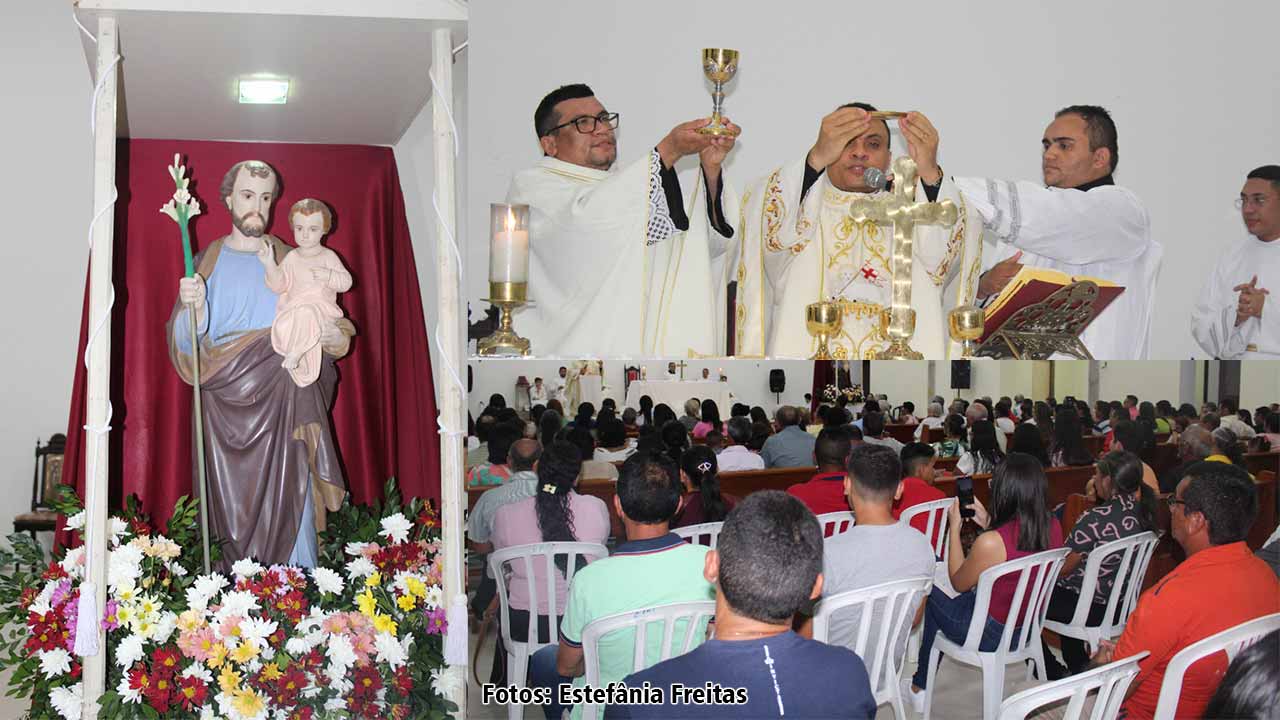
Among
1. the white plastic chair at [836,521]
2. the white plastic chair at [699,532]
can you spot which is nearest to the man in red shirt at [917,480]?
the white plastic chair at [836,521]

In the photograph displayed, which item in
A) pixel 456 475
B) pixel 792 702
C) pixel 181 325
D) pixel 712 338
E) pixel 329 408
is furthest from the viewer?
pixel 329 408

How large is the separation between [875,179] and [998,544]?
3.96ft

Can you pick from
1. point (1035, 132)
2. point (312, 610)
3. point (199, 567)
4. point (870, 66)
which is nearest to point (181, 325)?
point (199, 567)

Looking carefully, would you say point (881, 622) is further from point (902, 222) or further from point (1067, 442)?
point (902, 222)

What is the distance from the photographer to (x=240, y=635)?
10.5 ft

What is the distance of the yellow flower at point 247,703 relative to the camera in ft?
10.2

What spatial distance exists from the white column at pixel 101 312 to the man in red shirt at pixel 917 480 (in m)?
2.29

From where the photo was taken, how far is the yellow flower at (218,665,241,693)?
3.12m

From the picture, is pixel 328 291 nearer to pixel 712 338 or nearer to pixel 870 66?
pixel 712 338

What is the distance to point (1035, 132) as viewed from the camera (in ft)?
12.0

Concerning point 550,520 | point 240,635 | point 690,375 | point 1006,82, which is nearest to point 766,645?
point 550,520

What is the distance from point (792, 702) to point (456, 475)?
1.42m

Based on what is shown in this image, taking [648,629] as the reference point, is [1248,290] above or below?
above

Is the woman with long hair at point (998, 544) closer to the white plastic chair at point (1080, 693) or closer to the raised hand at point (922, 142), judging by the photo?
the white plastic chair at point (1080, 693)
